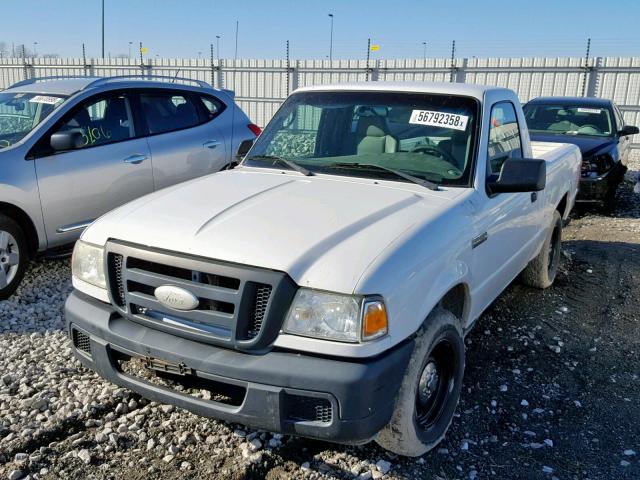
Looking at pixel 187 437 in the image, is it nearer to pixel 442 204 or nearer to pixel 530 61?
pixel 442 204

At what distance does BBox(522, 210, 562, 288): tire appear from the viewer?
5.49m

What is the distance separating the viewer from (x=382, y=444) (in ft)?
9.38

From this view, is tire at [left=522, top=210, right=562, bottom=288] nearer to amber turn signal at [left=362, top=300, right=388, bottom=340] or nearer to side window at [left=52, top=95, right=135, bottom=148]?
amber turn signal at [left=362, top=300, right=388, bottom=340]

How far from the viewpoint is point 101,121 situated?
5828 mm

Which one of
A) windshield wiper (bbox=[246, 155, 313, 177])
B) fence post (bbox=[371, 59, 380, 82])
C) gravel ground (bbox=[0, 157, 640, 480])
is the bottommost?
gravel ground (bbox=[0, 157, 640, 480])

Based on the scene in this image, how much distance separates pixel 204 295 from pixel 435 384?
1.34 meters

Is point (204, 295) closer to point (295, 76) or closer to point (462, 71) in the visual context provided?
point (462, 71)

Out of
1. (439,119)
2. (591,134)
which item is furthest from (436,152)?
(591,134)

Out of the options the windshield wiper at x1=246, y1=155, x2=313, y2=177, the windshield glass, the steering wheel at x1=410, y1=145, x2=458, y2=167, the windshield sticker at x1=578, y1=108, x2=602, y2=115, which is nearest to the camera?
the steering wheel at x1=410, y1=145, x2=458, y2=167

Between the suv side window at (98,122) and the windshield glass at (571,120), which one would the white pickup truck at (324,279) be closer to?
the suv side window at (98,122)

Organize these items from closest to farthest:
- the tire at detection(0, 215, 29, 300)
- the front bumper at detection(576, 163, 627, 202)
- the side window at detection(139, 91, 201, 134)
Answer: the tire at detection(0, 215, 29, 300) → the side window at detection(139, 91, 201, 134) → the front bumper at detection(576, 163, 627, 202)

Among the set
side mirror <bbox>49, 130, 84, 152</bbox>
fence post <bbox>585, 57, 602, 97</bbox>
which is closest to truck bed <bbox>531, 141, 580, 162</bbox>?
side mirror <bbox>49, 130, 84, 152</bbox>

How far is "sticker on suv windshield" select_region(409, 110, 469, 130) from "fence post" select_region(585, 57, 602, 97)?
14.5 m

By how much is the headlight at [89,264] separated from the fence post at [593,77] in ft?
53.6
